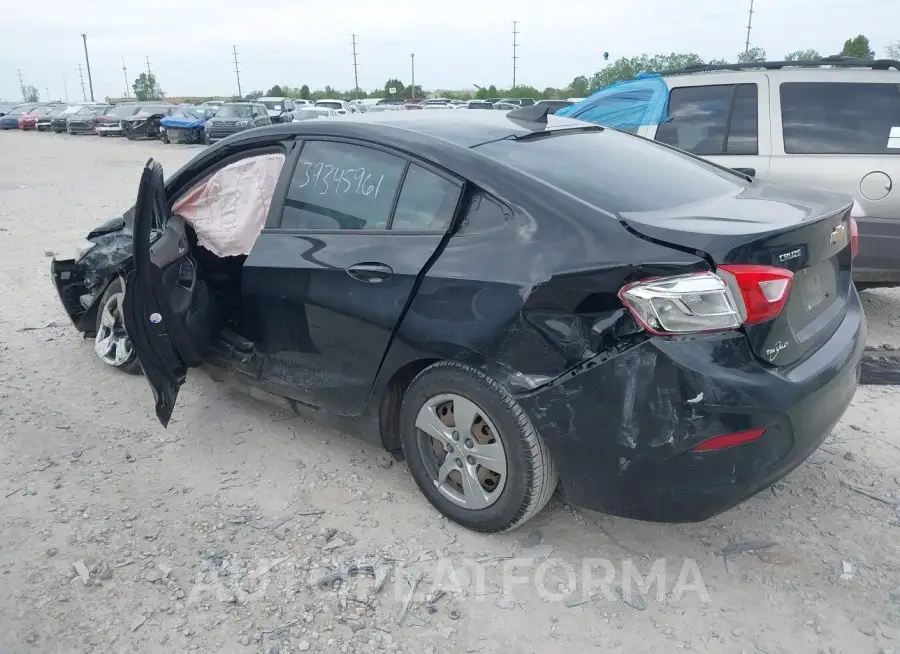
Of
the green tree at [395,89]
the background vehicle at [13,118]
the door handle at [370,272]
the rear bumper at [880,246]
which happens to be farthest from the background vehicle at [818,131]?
the green tree at [395,89]

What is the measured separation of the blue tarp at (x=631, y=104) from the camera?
5.87 m

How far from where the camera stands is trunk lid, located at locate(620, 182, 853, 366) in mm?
2381

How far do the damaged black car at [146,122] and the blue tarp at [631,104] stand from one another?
26.7 m

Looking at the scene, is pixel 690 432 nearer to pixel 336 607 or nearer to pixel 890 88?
pixel 336 607

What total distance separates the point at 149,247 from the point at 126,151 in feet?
79.9

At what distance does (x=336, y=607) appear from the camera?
264 cm

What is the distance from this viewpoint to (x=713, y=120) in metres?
5.56

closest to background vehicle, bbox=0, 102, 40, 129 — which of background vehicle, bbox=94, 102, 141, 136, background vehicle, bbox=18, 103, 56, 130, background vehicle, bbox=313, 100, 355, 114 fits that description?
background vehicle, bbox=18, 103, 56, 130

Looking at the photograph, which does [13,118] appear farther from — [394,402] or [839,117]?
[394,402]

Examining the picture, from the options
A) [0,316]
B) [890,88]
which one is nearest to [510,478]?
[890,88]

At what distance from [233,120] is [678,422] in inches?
957

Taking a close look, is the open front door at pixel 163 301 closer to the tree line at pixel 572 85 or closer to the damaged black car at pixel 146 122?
the tree line at pixel 572 85

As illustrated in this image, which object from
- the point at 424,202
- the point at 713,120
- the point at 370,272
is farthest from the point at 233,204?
the point at 713,120

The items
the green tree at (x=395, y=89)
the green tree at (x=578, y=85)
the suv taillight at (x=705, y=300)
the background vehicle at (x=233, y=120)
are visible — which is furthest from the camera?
the green tree at (x=395, y=89)
